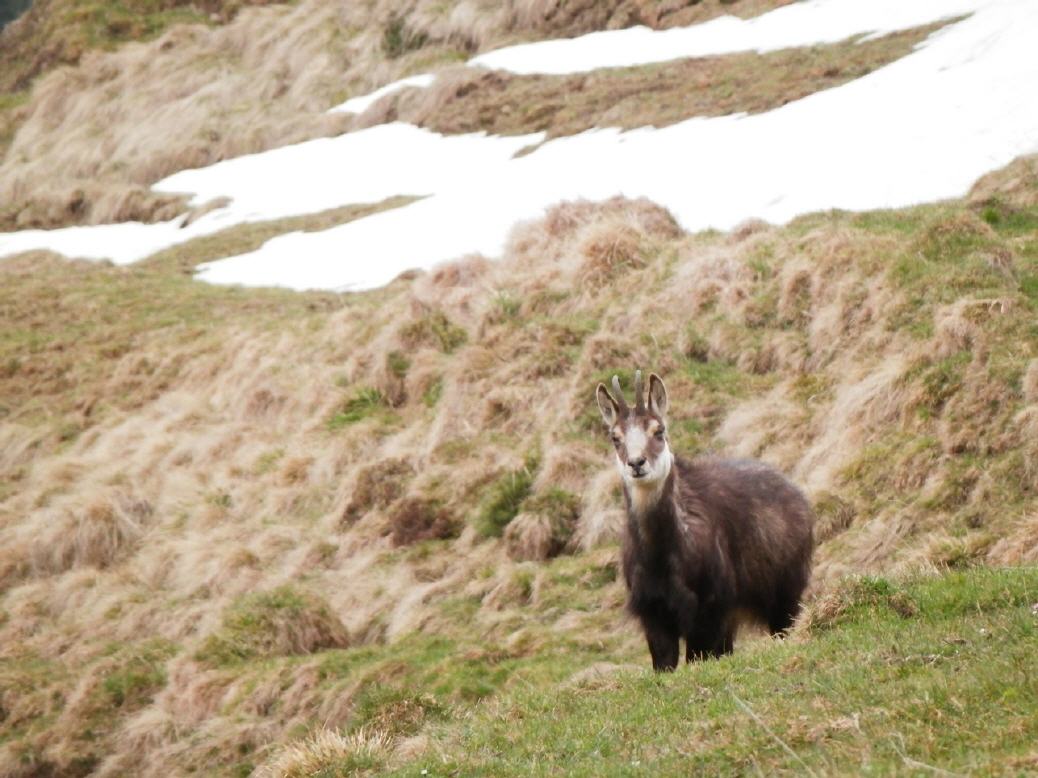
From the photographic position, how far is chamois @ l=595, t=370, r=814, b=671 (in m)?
11.0

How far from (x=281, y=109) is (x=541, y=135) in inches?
788

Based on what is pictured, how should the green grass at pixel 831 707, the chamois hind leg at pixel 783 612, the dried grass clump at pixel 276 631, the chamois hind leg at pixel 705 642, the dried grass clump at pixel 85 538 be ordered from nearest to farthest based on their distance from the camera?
the green grass at pixel 831 707, the chamois hind leg at pixel 705 642, the chamois hind leg at pixel 783 612, the dried grass clump at pixel 276 631, the dried grass clump at pixel 85 538

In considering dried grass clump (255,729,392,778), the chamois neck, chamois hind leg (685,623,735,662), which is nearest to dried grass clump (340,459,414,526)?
the chamois neck

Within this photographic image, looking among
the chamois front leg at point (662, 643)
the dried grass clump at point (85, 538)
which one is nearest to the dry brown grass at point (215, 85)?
the dried grass clump at point (85, 538)

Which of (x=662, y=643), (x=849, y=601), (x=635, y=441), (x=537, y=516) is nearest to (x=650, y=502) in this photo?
(x=635, y=441)

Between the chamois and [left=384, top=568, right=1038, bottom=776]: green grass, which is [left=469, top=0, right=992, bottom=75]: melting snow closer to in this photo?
the chamois

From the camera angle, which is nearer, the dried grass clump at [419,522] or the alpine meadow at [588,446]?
the alpine meadow at [588,446]

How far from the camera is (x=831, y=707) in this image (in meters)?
7.48

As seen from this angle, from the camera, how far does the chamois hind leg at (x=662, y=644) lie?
10945 mm

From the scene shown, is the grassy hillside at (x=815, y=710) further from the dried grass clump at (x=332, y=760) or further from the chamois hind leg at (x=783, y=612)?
the chamois hind leg at (x=783, y=612)

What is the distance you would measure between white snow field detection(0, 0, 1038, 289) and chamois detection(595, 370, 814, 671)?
10.9 metres

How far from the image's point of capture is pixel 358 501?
64.2 feet

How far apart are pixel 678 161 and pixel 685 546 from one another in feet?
60.2

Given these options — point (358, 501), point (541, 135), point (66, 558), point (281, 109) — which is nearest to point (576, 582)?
point (358, 501)
